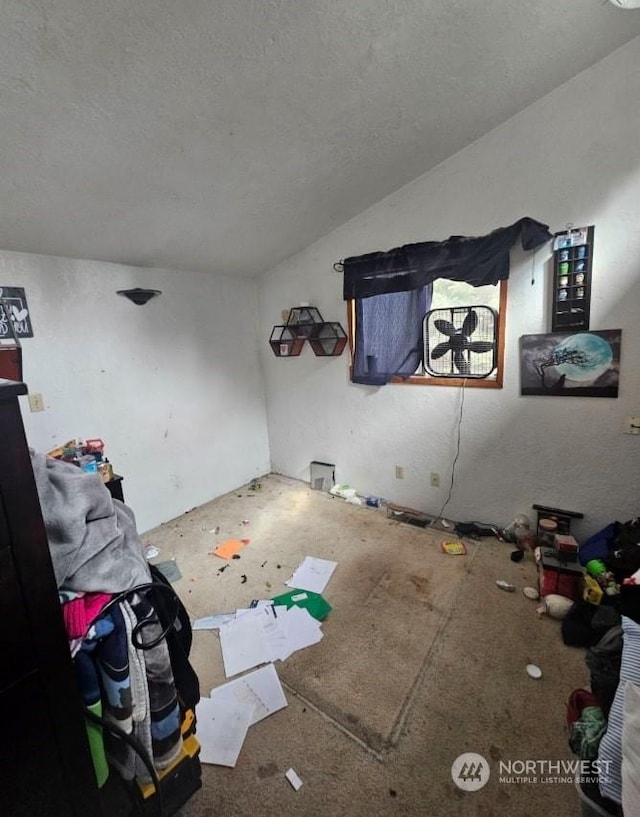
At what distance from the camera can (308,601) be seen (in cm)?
201

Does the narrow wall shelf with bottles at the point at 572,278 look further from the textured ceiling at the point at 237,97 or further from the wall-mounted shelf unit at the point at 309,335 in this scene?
the wall-mounted shelf unit at the point at 309,335

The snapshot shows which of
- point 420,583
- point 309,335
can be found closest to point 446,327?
point 309,335

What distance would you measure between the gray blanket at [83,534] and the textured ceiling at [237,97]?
1268mm

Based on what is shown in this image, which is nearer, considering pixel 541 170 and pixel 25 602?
pixel 25 602

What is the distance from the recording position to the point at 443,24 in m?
1.42

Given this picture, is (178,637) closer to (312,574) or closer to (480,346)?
(312,574)

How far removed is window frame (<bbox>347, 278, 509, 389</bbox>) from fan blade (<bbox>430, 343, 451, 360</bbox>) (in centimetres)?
16

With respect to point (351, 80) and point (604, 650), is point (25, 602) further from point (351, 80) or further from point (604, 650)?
point (351, 80)

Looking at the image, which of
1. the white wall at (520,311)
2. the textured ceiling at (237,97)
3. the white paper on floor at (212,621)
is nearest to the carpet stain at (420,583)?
the white wall at (520,311)

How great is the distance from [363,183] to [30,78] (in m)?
1.75

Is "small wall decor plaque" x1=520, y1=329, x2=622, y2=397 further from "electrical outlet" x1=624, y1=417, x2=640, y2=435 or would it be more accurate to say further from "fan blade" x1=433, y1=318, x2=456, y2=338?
"fan blade" x1=433, y1=318, x2=456, y2=338

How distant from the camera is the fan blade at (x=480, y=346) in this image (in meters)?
2.39

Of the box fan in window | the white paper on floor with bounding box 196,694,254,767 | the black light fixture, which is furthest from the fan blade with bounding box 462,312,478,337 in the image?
the white paper on floor with bounding box 196,694,254,767

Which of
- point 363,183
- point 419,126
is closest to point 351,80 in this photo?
point 419,126
